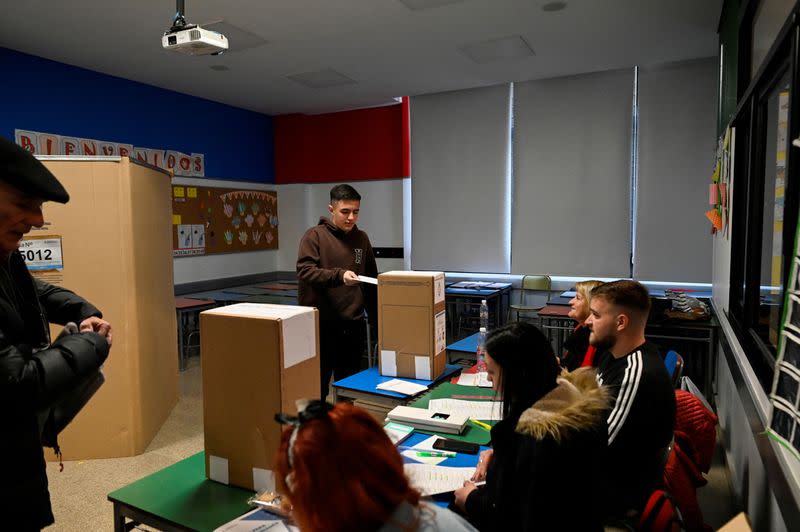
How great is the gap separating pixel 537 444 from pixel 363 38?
388 cm

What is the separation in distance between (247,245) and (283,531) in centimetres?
600

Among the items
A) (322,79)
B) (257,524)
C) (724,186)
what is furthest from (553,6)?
(257,524)

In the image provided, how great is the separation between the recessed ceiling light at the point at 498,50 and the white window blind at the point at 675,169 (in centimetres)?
146

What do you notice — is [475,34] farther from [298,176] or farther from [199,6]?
[298,176]

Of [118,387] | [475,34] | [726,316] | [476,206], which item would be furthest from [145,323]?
[476,206]

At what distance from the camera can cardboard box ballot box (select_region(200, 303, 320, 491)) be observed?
1.48 m

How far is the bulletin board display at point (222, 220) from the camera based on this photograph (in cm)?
608

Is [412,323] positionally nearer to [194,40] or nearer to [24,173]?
[24,173]

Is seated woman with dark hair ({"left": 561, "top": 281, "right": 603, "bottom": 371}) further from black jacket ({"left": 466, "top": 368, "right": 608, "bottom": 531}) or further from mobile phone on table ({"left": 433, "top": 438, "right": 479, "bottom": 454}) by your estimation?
black jacket ({"left": 466, "top": 368, "right": 608, "bottom": 531})

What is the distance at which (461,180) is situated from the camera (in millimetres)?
6352

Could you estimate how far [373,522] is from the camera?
77 cm

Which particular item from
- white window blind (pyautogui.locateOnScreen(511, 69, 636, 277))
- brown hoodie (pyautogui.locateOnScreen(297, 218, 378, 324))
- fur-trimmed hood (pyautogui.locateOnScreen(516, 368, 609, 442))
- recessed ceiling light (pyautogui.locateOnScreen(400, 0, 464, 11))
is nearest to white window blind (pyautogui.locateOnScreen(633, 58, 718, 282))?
white window blind (pyautogui.locateOnScreen(511, 69, 636, 277))

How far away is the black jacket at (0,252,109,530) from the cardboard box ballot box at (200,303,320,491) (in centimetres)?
34

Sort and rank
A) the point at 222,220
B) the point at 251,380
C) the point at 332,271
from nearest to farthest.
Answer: the point at 251,380 → the point at 332,271 → the point at 222,220
